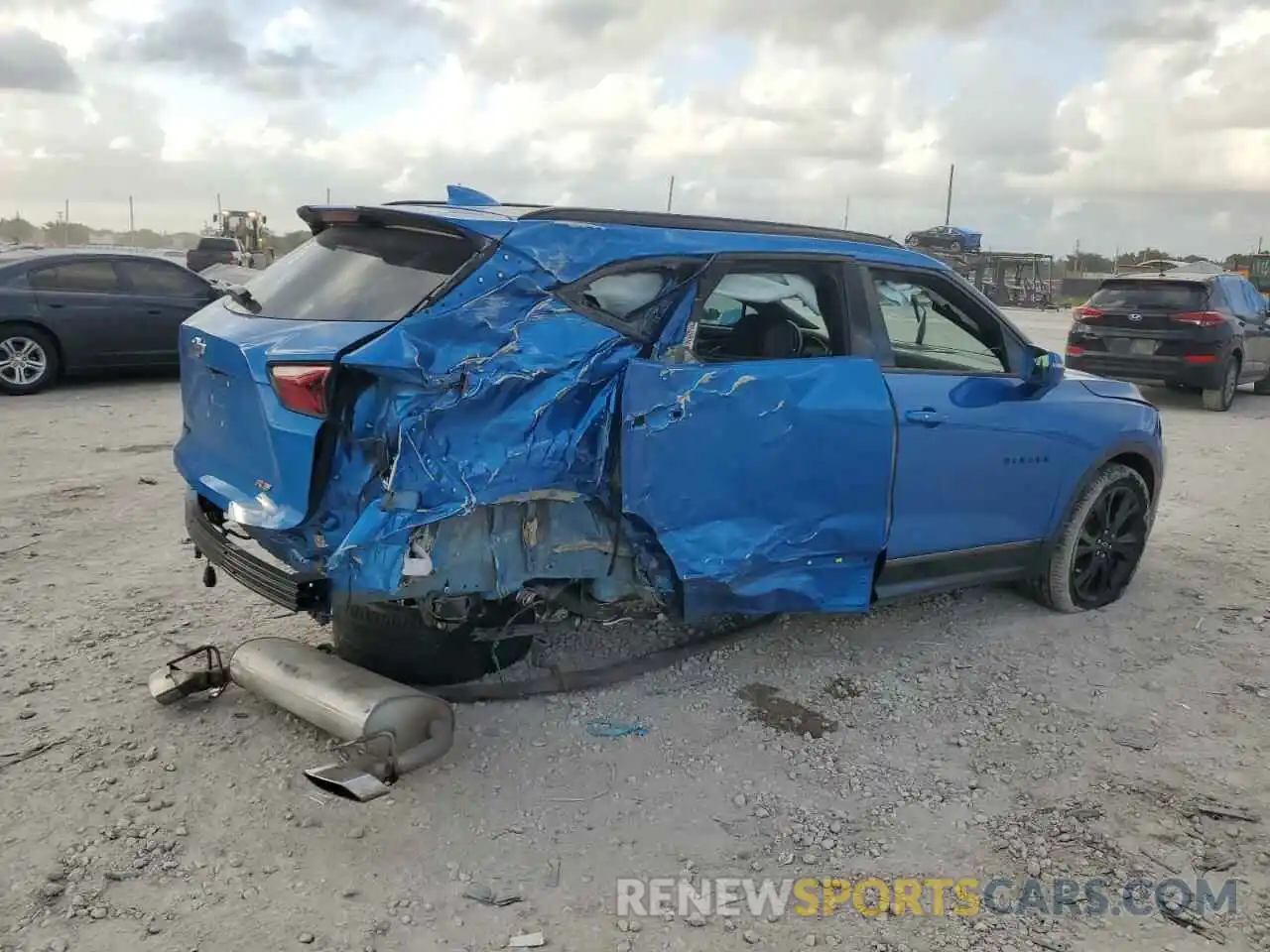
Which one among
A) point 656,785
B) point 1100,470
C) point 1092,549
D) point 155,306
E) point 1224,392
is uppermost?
point 155,306

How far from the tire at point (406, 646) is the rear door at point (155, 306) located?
834cm

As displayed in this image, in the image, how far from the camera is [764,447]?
3639 millimetres

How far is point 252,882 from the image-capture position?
2.81m

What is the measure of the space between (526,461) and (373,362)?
0.59m

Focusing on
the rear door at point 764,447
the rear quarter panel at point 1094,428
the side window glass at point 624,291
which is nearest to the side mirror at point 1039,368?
the rear quarter panel at point 1094,428

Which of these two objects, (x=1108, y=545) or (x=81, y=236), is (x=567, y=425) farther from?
(x=81, y=236)

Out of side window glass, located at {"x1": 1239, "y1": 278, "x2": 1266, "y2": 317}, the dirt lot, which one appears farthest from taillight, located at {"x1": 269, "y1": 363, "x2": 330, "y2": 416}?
side window glass, located at {"x1": 1239, "y1": 278, "x2": 1266, "y2": 317}

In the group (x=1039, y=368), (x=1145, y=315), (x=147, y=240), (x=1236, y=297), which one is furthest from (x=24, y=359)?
(x=147, y=240)

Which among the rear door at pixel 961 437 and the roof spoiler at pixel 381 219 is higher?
the roof spoiler at pixel 381 219

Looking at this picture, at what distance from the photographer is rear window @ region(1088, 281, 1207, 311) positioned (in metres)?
11.9

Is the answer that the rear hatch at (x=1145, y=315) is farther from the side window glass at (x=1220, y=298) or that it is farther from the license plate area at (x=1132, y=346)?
the side window glass at (x=1220, y=298)

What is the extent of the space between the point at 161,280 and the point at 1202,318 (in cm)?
1193

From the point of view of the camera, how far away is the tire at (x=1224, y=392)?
470 inches

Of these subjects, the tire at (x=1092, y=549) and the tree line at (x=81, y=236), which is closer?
the tire at (x=1092, y=549)
